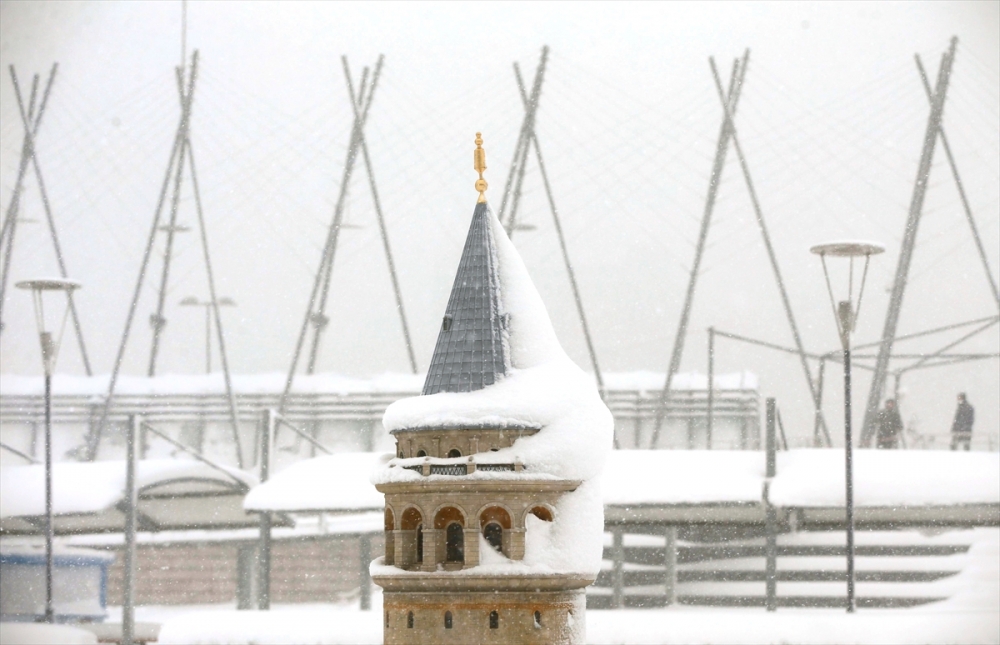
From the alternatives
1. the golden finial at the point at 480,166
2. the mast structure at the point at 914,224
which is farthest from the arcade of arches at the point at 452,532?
the mast structure at the point at 914,224

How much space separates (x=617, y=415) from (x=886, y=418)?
9.41 m

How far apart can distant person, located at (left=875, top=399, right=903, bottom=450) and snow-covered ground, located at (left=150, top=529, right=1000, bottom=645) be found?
4815mm

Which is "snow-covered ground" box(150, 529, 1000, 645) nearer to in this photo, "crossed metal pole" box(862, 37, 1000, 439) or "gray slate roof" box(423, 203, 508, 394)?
"crossed metal pole" box(862, 37, 1000, 439)

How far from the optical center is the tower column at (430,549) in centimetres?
1997

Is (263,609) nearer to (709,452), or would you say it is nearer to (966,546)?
(709,452)

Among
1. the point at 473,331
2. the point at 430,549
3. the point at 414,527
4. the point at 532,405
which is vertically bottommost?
the point at 430,549

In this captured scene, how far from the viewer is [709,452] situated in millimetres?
35938

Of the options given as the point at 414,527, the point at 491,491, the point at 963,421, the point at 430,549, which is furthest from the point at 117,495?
the point at 963,421

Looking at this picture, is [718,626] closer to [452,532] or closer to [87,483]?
[452,532]

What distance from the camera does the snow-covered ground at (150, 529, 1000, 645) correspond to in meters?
30.1

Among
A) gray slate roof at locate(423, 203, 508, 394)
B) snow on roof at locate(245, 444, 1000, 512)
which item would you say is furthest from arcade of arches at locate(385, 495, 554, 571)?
snow on roof at locate(245, 444, 1000, 512)

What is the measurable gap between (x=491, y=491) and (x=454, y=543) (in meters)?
1.19

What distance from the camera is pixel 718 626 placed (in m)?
30.4

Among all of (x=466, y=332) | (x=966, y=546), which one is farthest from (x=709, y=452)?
(x=466, y=332)
